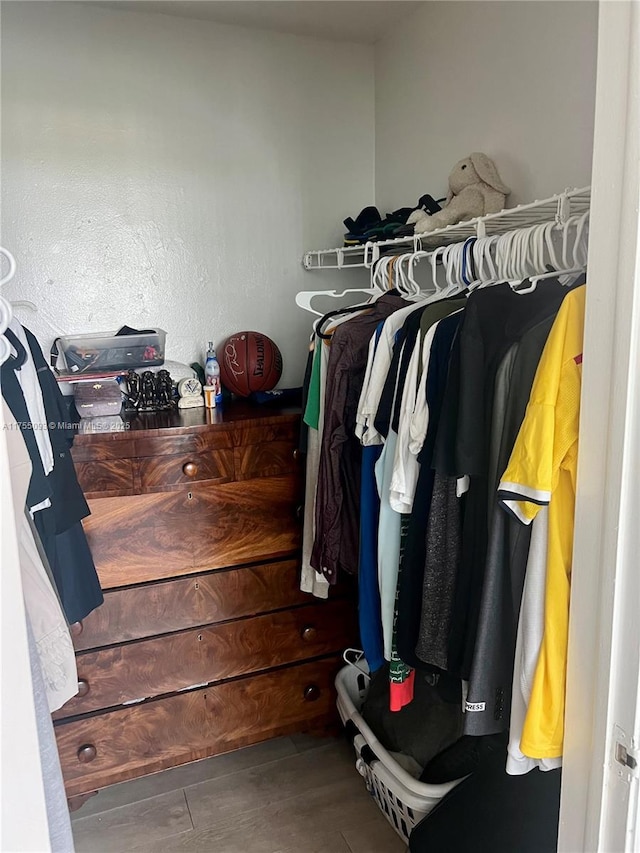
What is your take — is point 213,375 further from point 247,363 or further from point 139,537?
point 139,537

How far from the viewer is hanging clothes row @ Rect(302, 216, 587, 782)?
101 cm

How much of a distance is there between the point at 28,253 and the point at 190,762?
5.65 ft

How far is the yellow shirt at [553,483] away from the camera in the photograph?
38.8 inches

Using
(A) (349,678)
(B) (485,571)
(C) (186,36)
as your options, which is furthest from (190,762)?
(C) (186,36)

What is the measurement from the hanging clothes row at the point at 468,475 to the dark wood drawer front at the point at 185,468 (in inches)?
11.9

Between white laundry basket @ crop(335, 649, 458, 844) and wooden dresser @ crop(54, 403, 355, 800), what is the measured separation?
0.33ft

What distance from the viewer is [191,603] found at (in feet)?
6.28

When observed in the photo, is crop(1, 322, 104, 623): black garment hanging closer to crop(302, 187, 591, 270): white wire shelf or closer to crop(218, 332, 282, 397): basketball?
crop(218, 332, 282, 397): basketball


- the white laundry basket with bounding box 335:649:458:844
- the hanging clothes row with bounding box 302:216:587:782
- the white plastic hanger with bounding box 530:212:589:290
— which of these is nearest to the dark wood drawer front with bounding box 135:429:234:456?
the hanging clothes row with bounding box 302:216:587:782

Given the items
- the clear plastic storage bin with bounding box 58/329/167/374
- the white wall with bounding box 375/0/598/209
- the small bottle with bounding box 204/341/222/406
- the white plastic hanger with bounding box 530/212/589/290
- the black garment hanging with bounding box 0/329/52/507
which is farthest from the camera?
the small bottle with bounding box 204/341/222/406

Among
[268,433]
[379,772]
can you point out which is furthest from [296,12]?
[379,772]

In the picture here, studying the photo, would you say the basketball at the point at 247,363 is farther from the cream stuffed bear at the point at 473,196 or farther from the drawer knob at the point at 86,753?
the drawer knob at the point at 86,753

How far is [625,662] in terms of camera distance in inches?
31.1

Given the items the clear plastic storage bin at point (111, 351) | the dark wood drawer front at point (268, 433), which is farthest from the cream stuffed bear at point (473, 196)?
the clear plastic storage bin at point (111, 351)
